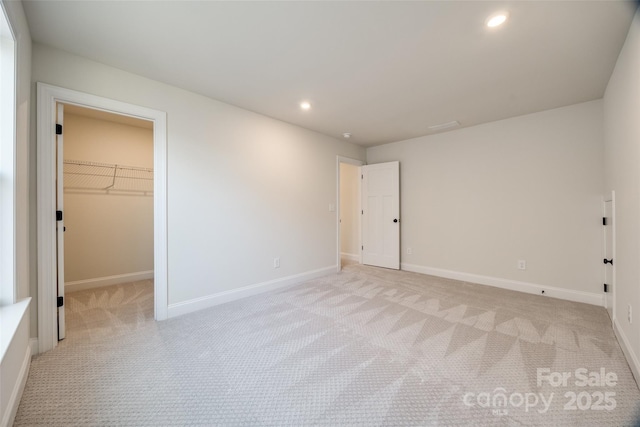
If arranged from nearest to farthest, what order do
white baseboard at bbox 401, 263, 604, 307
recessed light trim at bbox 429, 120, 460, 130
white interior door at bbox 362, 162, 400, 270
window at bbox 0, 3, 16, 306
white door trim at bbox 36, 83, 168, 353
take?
window at bbox 0, 3, 16, 306 < white door trim at bbox 36, 83, 168, 353 < white baseboard at bbox 401, 263, 604, 307 < recessed light trim at bbox 429, 120, 460, 130 < white interior door at bbox 362, 162, 400, 270

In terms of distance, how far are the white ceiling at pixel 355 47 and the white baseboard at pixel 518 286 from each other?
7.61 feet

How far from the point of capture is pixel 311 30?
1.87 metres

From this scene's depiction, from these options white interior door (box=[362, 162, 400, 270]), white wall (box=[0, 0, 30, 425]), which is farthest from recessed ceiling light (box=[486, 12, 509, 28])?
white interior door (box=[362, 162, 400, 270])

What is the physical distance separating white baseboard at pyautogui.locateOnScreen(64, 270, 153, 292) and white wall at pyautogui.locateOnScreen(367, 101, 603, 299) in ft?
14.7

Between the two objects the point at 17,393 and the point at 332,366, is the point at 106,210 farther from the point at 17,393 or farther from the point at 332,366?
the point at 332,366

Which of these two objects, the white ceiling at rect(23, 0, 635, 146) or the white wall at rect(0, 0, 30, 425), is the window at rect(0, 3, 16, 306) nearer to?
the white wall at rect(0, 0, 30, 425)

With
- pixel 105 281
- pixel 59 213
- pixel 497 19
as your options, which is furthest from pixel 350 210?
pixel 59 213

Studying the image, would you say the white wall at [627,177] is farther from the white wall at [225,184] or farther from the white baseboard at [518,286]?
the white wall at [225,184]

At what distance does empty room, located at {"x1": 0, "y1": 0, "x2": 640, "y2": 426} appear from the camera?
5.23 ft

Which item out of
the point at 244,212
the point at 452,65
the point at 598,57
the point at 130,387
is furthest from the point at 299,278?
the point at 598,57

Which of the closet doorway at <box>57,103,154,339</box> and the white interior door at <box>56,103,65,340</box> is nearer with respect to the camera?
the white interior door at <box>56,103,65,340</box>

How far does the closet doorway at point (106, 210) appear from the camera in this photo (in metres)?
3.53

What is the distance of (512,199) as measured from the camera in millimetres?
3621

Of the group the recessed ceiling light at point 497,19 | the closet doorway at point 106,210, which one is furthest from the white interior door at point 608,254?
the closet doorway at point 106,210
